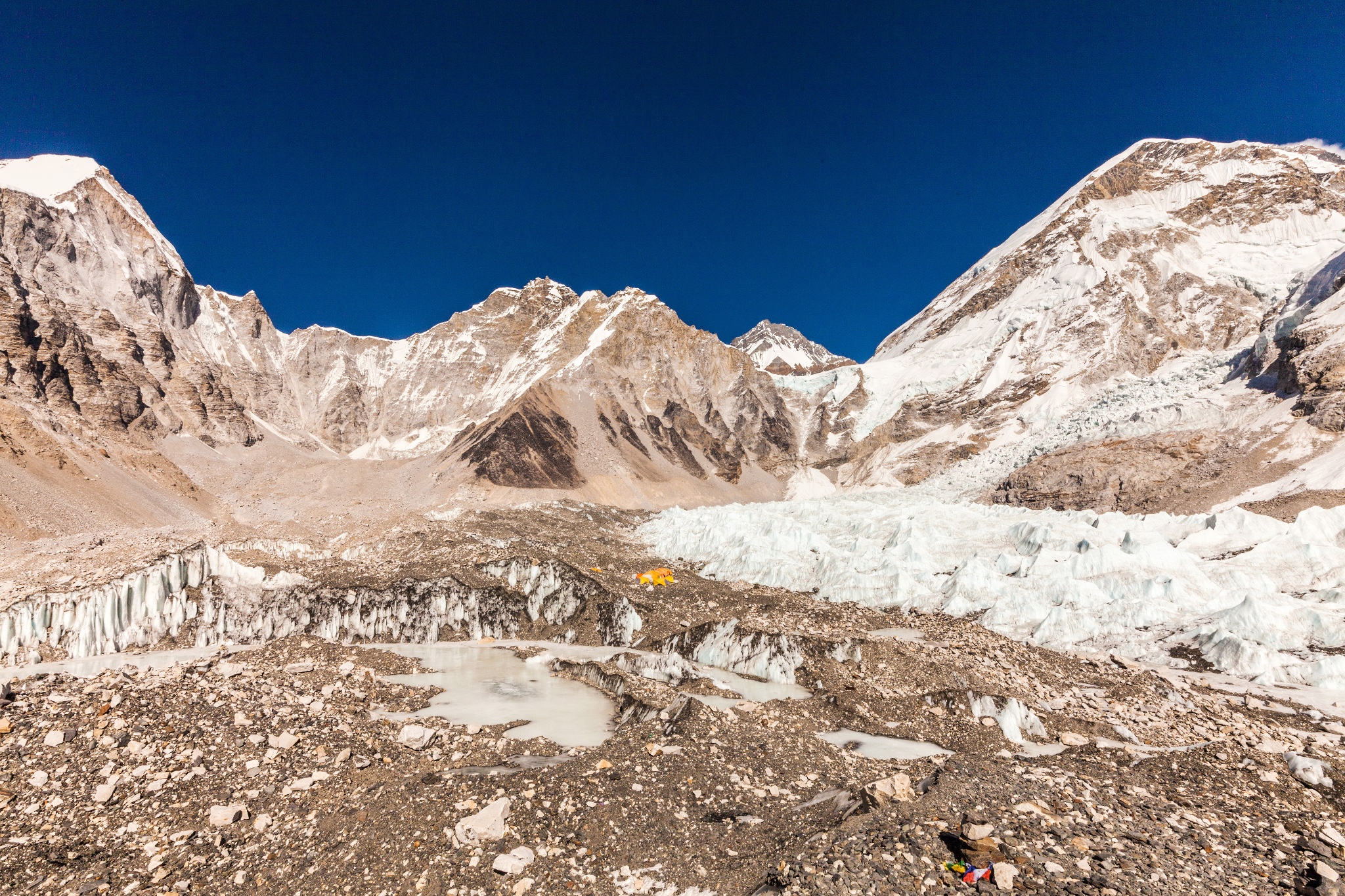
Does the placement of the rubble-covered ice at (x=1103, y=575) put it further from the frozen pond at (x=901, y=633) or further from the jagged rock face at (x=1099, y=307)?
the jagged rock face at (x=1099, y=307)

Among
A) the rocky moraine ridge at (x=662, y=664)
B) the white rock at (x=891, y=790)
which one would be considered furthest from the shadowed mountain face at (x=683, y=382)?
the white rock at (x=891, y=790)

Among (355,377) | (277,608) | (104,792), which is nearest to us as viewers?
(104,792)

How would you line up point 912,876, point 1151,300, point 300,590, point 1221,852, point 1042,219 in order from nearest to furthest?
point 912,876
point 1221,852
point 300,590
point 1151,300
point 1042,219

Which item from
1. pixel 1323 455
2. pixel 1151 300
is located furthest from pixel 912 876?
pixel 1151 300

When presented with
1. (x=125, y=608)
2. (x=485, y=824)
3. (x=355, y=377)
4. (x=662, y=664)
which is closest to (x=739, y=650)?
(x=662, y=664)

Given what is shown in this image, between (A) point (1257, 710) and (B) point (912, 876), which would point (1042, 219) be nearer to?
(A) point (1257, 710)

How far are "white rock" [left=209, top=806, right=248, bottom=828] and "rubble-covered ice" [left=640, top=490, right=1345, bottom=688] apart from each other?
25135 millimetres

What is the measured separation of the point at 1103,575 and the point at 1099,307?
103 metres

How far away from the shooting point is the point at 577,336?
127 meters

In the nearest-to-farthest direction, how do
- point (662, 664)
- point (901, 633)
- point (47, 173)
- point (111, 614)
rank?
point (111, 614)
point (662, 664)
point (901, 633)
point (47, 173)

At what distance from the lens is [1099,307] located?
10788 cm

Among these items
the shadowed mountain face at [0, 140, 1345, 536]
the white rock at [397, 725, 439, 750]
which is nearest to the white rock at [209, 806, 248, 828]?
the white rock at [397, 725, 439, 750]

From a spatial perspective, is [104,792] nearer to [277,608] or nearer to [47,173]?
[277,608]

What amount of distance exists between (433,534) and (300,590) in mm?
15141
